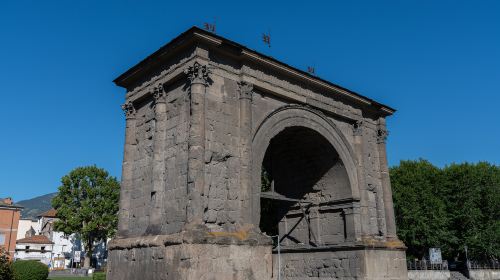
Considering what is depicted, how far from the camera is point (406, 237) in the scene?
2752cm

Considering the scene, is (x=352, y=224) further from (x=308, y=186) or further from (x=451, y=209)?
(x=451, y=209)

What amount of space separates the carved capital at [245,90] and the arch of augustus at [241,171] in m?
0.06

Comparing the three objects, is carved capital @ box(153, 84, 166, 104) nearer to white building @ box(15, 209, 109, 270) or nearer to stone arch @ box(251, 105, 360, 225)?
stone arch @ box(251, 105, 360, 225)

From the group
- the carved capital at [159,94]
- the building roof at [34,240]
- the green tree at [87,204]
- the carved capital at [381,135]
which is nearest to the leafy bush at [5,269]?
the carved capital at [159,94]

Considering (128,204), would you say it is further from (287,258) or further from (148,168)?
(287,258)

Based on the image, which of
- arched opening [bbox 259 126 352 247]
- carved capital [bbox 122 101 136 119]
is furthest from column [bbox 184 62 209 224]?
arched opening [bbox 259 126 352 247]

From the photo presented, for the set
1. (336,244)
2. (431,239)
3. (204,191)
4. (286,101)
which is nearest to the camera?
(204,191)

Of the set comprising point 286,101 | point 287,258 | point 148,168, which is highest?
point 286,101

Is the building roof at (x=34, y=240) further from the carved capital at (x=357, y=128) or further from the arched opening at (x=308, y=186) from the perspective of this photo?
the carved capital at (x=357, y=128)

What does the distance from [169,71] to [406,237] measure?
21761 millimetres

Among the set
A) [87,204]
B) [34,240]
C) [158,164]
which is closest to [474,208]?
[158,164]

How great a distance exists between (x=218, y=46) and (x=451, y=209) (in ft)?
75.5

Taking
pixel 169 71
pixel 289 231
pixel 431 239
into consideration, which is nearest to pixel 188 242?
pixel 169 71

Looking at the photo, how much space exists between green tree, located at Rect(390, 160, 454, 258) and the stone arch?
13874mm
